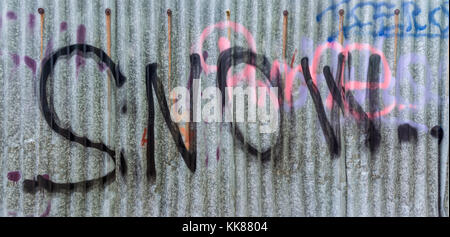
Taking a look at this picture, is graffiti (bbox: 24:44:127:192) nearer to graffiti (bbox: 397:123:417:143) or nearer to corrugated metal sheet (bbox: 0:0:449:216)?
corrugated metal sheet (bbox: 0:0:449:216)

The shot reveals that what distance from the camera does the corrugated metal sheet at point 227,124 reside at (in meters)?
2.25

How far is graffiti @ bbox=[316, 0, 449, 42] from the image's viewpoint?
2240mm

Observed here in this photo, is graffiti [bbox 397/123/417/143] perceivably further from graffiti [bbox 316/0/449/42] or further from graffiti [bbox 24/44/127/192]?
graffiti [bbox 24/44/127/192]

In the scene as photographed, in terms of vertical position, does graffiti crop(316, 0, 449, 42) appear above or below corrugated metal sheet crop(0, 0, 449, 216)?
above

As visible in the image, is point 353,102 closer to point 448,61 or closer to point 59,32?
point 448,61

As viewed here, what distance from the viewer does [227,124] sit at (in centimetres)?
229

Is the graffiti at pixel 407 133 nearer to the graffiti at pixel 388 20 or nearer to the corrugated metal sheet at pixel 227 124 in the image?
the corrugated metal sheet at pixel 227 124

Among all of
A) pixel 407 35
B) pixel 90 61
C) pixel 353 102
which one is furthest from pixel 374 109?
pixel 90 61

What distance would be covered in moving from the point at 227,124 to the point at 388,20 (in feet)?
3.94

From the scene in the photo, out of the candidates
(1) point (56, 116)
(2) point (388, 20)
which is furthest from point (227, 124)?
(2) point (388, 20)

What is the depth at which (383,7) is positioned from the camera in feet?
7.37

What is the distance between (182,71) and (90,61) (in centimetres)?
58

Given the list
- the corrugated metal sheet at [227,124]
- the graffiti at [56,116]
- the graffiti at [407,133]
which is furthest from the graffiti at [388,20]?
the graffiti at [56,116]

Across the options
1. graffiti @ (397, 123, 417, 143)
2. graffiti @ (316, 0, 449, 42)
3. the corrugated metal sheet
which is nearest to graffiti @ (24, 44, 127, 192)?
the corrugated metal sheet
